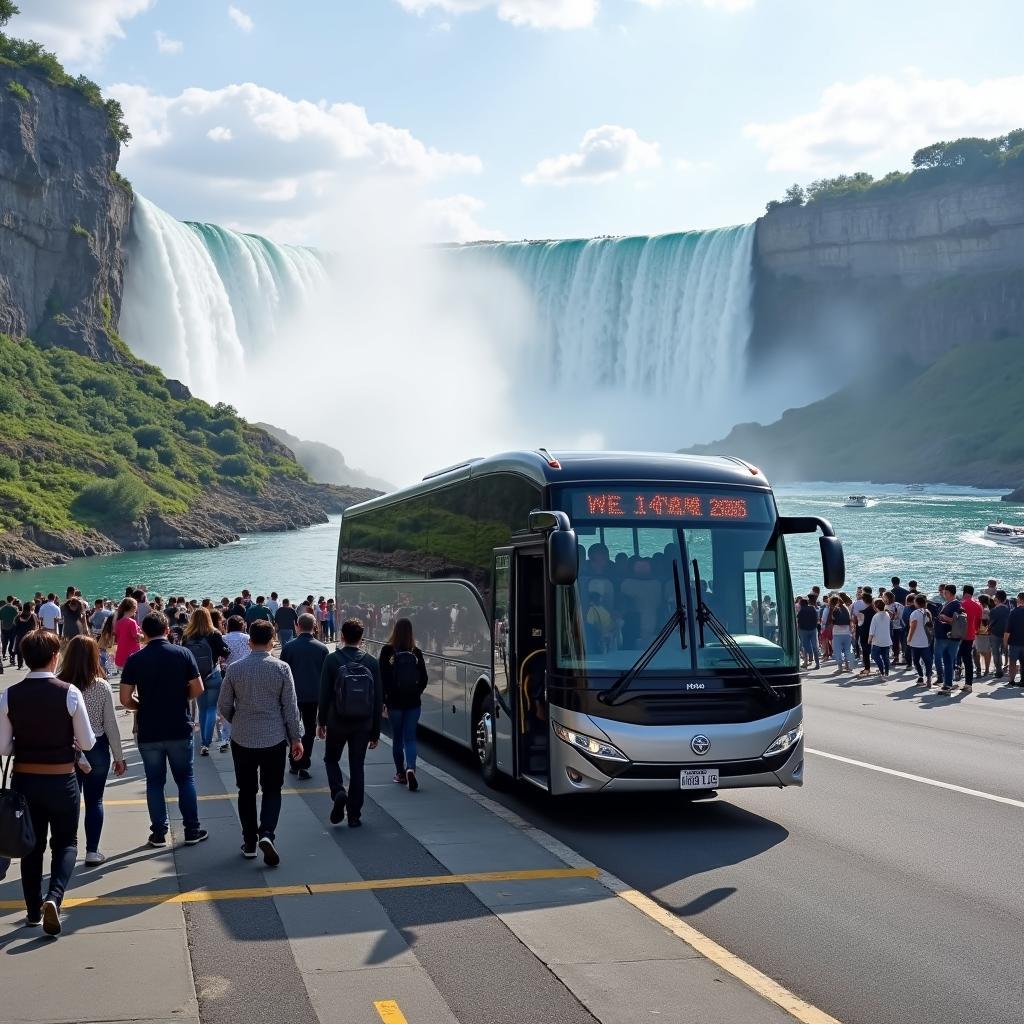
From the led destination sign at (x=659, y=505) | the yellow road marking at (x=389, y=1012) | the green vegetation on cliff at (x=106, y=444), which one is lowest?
the yellow road marking at (x=389, y=1012)

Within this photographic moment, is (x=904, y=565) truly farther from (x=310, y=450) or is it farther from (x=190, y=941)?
(x=310, y=450)

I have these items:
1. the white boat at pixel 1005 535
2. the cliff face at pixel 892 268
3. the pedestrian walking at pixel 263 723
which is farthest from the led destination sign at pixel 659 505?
the cliff face at pixel 892 268

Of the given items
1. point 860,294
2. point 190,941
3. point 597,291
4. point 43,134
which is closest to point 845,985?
point 190,941

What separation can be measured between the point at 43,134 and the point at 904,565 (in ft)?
263

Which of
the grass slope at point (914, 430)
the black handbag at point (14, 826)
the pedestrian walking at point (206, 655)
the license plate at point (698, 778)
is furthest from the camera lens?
the grass slope at point (914, 430)

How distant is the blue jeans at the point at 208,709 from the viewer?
46.6 feet

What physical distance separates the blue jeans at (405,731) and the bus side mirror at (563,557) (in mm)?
2971

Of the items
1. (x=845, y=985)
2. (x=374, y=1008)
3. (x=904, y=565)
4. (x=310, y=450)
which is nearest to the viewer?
(x=374, y=1008)

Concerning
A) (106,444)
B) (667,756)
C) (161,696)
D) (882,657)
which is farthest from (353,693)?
(106,444)

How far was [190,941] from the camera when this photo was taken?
7.04 m

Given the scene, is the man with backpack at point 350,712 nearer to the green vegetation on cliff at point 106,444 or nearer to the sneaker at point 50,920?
the sneaker at point 50,920

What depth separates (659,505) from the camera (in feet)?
35.9

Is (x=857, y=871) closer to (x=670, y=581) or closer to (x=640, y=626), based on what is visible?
(x=640, y=626)

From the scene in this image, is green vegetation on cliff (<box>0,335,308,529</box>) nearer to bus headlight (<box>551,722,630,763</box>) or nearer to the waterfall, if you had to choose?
the waterfall
